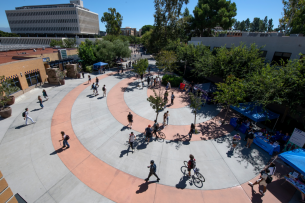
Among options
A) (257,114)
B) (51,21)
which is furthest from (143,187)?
(51,21)

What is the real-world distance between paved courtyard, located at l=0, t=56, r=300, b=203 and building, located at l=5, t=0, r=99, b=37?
77894 mm

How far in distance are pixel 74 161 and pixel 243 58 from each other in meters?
17.6

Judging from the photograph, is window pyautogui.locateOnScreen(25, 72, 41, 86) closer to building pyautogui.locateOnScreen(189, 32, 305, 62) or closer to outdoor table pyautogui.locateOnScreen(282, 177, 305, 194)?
outdoor table pyautogui.locateOnScreen(282, 177, 305, 194)

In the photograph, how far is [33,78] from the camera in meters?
19.6

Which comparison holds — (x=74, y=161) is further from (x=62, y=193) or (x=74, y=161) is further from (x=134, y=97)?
(x=134, y=97)

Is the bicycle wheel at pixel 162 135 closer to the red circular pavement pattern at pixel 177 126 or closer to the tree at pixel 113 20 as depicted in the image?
the red circular pavement pattern at pixel 177 126

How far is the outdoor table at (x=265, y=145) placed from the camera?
9.55m

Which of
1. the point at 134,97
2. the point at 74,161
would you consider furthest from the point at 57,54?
the point at 74,161

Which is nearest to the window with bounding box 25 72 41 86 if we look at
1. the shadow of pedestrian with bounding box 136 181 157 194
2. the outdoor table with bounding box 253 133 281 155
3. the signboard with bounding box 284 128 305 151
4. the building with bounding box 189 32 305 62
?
the shadow of pedestrian with bounding box 136 181 157 194

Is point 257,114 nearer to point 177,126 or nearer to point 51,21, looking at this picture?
point 177,126

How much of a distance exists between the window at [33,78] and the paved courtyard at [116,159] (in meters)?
5.64

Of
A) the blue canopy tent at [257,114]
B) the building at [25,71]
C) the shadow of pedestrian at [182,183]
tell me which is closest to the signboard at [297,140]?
the blue canopy tent at [257,114]

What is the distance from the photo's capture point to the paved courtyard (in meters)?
7.05

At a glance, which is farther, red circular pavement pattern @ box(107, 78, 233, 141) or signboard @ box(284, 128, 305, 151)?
red circular pavement pattern @ box(107, 78, 233, 141)
